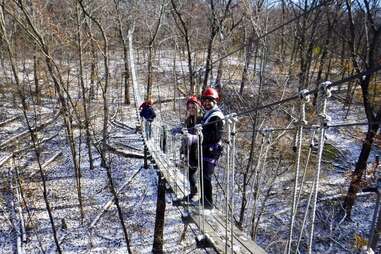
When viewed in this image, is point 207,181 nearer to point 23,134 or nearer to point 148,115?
point 148,115

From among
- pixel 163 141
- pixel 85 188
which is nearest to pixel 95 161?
pixel 85 188

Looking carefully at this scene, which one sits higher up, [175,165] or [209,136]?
[209,136]

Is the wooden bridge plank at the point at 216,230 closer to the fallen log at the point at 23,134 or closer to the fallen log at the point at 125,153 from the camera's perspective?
the fallen log at the point at 125,153

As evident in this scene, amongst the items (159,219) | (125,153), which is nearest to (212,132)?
(159,219)

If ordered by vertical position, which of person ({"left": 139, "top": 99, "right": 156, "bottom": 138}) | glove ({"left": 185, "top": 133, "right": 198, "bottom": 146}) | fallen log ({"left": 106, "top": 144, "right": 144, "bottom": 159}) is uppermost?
glove ({"left": 185, "top": 133, "right": 198, "bottom": 146})

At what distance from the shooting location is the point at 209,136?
3.80 m

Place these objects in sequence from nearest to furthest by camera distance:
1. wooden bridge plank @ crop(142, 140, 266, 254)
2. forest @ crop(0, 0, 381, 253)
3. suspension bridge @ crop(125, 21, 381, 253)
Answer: suspension bridge @ crop(125, 21, 381, 253), wooden bridge plank @ crop(142, 140, 266, 254), forest @ crop(0, 0, 381, 253)

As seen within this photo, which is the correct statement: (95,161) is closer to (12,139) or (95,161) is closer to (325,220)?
(12,139)

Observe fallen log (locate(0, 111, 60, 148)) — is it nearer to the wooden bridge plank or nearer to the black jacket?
the wooden bridge plank

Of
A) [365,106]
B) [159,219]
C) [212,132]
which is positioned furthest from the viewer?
[365,106]

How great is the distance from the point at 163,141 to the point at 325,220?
17.9ft

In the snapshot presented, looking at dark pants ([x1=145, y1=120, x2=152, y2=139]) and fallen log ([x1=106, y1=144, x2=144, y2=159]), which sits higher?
dark pants ([x1=145, y1=120, x2=152, y2=139])

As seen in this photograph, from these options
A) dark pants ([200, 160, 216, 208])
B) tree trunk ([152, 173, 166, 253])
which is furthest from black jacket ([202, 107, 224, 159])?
tree trunk ([152, 173, 166, 253])

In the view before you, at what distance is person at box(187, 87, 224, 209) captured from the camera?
12.1 ft
